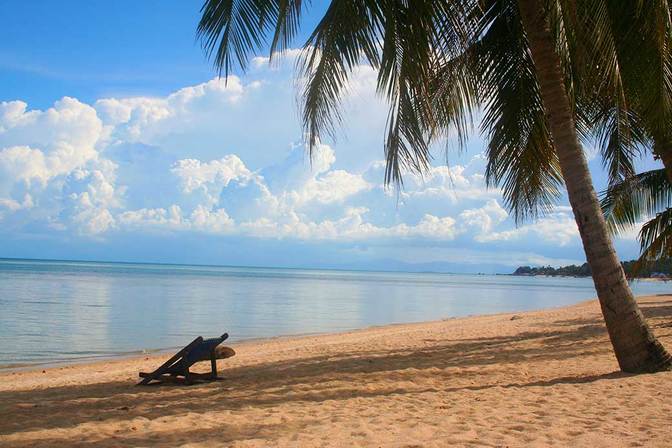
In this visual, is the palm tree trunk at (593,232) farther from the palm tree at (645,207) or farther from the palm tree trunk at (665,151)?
the palm tree at (645,207)

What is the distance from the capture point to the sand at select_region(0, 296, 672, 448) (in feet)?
16.8

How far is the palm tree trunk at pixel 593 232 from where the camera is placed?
697 cm

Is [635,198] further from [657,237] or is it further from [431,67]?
[431,67]

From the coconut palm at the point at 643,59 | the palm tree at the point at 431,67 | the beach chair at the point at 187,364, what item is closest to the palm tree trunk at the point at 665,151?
the coconut palm at the point at 643,59

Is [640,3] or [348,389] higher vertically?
[640,3]

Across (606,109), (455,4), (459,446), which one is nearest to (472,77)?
(455,4)

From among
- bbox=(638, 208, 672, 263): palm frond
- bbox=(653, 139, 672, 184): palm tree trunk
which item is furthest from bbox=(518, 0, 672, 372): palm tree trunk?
bbox=(638, 208, 672, 263): palm frond

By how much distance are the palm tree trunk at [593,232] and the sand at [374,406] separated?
1.05 ft

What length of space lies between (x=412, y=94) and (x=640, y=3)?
2563 mm

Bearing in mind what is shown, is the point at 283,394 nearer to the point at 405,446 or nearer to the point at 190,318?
the point at 405,446

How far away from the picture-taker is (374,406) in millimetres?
6430

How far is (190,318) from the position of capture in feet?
88.4

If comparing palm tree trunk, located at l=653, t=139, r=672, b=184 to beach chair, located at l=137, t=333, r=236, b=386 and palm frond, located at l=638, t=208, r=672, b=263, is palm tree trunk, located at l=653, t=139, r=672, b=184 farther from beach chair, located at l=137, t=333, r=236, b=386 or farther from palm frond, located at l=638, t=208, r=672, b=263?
beach chair, located at l=137, t=333, r=236, b=386

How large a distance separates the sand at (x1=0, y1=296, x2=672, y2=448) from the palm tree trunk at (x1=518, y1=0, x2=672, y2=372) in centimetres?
32
